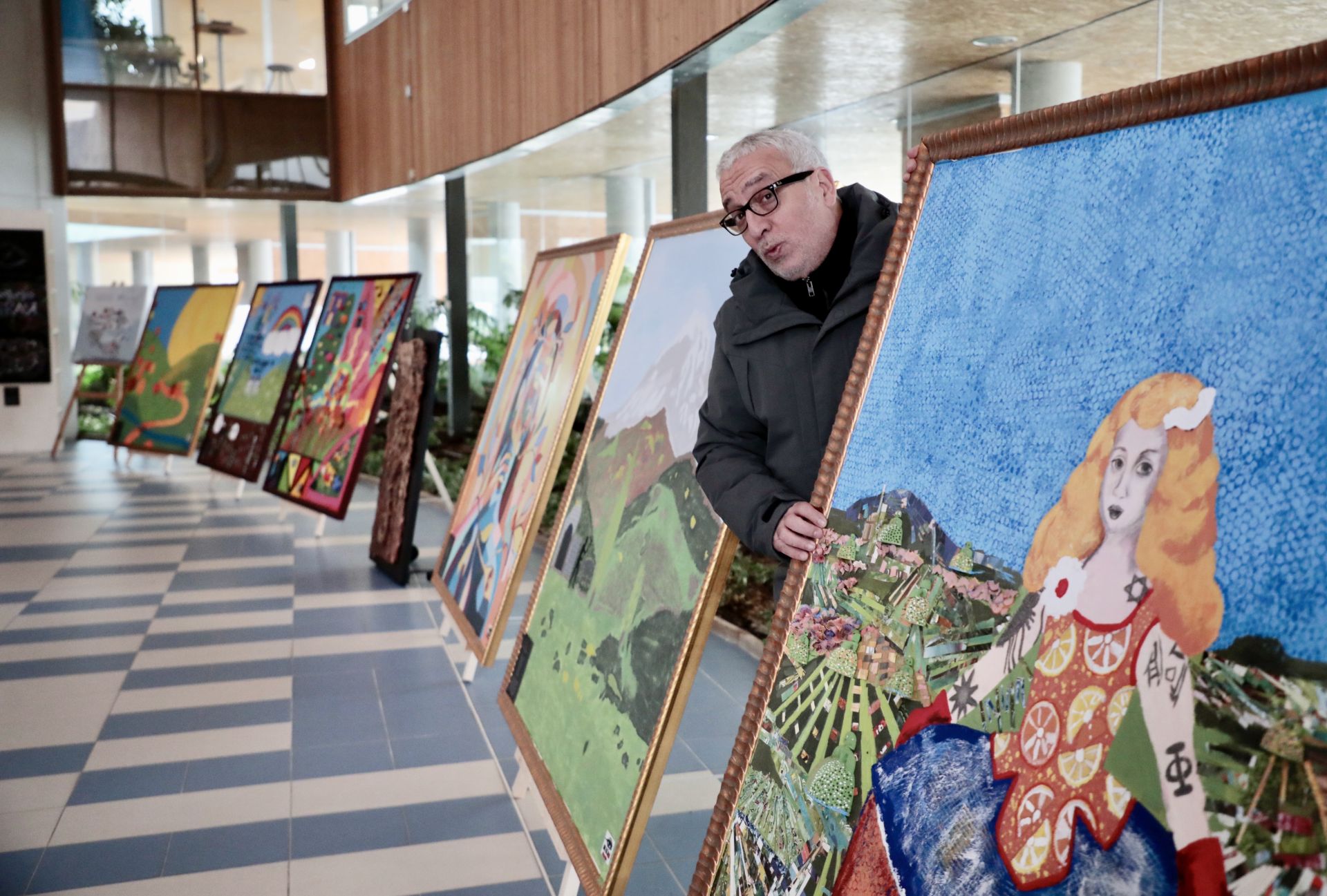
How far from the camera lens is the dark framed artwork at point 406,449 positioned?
18.1 ft

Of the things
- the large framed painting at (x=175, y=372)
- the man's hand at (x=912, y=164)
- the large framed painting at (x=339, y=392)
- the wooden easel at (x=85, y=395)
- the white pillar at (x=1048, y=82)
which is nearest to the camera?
the man's hand at (x=912, y=164)

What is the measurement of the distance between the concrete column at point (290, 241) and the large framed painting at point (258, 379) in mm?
4032

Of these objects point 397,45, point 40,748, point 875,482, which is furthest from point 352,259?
point 875,482

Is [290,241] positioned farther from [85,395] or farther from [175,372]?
[175,372]

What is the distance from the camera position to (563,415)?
3494 millimetres

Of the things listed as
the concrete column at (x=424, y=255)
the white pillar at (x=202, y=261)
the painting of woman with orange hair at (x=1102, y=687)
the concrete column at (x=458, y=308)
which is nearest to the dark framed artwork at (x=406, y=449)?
the concrete column at (x=458, y=308)

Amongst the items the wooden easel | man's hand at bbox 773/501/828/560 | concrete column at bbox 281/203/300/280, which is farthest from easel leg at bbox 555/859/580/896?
concrete column at bbox 281/203/300/280

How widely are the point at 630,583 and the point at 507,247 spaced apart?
8.57 m

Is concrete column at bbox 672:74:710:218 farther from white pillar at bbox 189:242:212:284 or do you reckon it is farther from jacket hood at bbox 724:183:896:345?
white pillar at bbox 189:242:212:284

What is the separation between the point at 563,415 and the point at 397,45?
7.49 metres

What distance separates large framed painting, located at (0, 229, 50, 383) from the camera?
10828mm

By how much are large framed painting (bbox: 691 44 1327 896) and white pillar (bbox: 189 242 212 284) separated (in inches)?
506

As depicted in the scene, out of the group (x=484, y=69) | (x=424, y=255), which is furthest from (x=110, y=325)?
(x=484, y=69)

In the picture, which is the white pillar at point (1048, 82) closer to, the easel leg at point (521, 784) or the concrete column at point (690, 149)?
the concrete column at point (690, 149)
